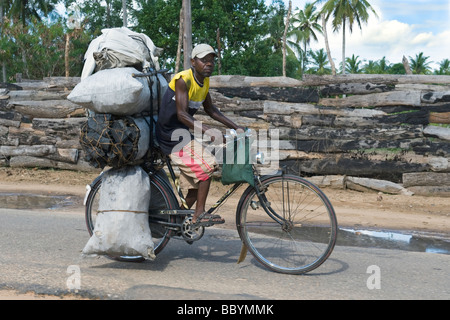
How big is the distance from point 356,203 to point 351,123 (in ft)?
6.46

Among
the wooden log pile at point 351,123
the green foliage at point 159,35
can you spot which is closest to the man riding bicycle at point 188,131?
the wooden log pile at point 351,123

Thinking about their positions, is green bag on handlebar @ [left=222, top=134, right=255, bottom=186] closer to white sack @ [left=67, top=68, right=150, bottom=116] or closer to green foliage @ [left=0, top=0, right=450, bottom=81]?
white sack @ [left=67, top=68, right=150, bottom=116]

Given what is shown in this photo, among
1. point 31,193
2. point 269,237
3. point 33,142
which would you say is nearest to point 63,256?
point 269,237

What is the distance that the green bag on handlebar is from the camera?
13.4 ft

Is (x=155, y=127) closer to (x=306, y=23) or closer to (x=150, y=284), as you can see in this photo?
(x=150, y=284)

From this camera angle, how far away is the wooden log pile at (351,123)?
9430 millimetres

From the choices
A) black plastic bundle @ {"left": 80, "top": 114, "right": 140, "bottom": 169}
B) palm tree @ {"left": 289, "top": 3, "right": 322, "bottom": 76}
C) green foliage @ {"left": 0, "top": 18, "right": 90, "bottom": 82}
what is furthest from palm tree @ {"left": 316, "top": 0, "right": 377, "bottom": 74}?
black plastic bundle @ {"left": 80, "top": 114, "right": 140, "bottom": 169}

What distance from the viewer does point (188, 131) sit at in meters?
4.26

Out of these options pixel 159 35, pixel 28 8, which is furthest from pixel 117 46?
pixel 28 8

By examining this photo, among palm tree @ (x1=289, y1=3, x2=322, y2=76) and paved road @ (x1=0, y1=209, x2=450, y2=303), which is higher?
palm tree @ (x1=289, y1=3, x2=322, y2=76)

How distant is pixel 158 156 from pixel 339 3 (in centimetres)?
4119

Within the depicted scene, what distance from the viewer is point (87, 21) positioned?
34062 millimetres

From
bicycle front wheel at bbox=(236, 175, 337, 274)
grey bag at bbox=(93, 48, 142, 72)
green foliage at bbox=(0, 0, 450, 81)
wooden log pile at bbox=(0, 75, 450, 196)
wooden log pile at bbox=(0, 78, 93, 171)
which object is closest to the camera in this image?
bicycle front wheel at bbox=(236, 175, 337, 274)

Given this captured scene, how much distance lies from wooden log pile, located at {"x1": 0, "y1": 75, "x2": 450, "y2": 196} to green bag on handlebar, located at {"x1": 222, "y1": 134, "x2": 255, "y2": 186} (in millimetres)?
4733
